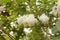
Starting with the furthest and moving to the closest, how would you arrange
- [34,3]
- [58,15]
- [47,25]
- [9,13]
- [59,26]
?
[9,13] → [34,3] → [47,25] → [58,15] → [59,26]

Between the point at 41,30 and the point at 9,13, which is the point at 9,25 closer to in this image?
the point at 9,13

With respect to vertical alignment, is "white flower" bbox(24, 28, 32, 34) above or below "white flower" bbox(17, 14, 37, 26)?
below

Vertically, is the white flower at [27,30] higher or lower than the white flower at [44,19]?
lower

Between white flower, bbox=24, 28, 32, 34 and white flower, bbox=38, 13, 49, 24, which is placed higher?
white flower, bbox=38, 13, 49, 24

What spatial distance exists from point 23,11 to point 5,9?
0.31ft

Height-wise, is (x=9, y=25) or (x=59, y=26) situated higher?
(x=59, y=26)

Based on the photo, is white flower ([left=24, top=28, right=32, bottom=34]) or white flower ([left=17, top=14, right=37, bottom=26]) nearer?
white flower ([left=17, top=14, right=37, bottom=26])

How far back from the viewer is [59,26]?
2.25 feet

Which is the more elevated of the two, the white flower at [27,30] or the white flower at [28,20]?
the white flower at [28,20]

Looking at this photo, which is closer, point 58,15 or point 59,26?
point 59,26

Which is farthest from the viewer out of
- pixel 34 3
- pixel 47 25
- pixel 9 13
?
pixel 9 13

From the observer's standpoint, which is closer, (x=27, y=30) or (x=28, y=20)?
(x=28, y=20)

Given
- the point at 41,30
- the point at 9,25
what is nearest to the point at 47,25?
the point at 41,30

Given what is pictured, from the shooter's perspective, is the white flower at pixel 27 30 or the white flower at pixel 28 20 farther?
the white flower at pixel 27 30
